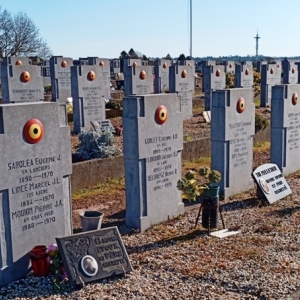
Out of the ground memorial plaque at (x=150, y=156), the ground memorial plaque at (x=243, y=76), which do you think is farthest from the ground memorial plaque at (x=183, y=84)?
the ground memorial plaque at (x=150, y=156)

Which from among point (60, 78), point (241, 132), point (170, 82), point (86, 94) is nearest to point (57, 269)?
point (241, 132)

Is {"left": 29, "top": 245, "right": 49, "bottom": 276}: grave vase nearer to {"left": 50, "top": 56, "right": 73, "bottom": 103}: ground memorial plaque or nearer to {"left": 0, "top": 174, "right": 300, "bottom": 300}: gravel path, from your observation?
{"left": 0, "top": 174, "right": 300, "bottom": 300}: gravel path

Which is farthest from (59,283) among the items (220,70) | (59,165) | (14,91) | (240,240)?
(220,70)

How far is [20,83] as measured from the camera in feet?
58.9

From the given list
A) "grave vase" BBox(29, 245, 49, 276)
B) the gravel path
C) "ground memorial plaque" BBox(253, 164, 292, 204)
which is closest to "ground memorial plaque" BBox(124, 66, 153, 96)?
"ground memorial plaque" BBox(253, 164, 292, 204)

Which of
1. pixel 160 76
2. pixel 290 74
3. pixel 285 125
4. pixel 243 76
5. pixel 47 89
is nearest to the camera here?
pixel 285 125

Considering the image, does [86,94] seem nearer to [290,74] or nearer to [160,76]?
[160,76]

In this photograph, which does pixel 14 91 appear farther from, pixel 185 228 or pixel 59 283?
pixel 59 283

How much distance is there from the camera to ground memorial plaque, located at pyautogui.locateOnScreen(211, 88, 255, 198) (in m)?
10.0

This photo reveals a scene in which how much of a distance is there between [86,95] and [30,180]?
10265 millimetres

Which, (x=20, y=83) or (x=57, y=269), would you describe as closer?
(x=57, y=269)

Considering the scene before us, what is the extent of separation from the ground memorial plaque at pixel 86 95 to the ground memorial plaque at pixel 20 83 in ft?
8.23

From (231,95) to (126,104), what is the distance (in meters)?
2.78

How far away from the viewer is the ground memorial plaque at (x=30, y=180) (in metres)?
6.16
